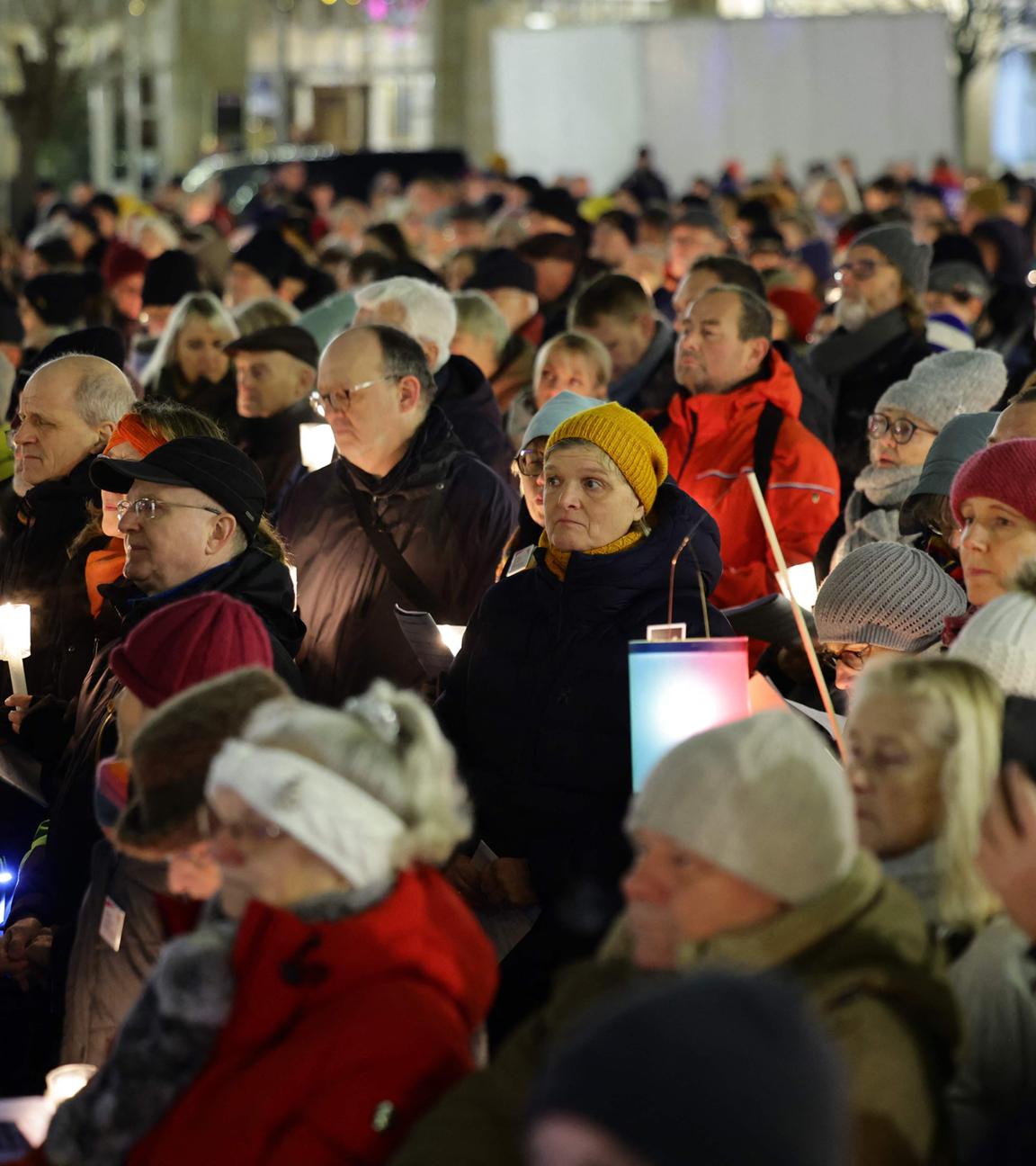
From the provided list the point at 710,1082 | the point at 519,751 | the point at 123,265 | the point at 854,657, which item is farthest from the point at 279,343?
the point at 710,1082

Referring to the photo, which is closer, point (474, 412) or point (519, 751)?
point (519, 751)

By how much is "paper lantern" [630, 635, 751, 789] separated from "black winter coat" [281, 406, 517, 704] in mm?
2085

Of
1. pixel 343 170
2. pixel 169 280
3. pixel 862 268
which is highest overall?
pixel 343 170

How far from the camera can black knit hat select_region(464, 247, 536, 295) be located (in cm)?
962

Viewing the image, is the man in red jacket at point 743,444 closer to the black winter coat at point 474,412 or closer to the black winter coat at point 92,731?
the black winter coat at point 474,412

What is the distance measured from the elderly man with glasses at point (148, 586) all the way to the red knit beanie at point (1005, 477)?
1468 millimetres

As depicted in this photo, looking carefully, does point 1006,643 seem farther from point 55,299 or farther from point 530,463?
point 55,299

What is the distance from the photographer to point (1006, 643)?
3.34m

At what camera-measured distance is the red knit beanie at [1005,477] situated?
13.8 feet

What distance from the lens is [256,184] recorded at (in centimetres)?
2734

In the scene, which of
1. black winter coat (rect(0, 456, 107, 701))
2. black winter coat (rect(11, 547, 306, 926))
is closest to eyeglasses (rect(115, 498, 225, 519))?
black winter coat (rect(11, 547, 306, 926))

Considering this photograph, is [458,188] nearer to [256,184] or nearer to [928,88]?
[256,184]

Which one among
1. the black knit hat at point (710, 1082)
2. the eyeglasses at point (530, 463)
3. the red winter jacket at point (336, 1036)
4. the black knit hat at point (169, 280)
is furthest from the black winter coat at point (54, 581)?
the black knit hat at point (169, 280)

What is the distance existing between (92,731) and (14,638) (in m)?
0.70
